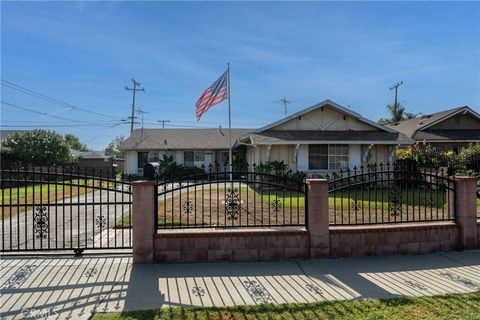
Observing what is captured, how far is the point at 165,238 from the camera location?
227 inches

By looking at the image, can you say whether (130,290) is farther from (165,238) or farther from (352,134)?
(352,134)

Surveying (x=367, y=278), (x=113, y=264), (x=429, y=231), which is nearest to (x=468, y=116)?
(x=429, y=231)

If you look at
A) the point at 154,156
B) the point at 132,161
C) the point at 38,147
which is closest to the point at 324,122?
the point at 154,156

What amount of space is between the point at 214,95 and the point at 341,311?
1538cm

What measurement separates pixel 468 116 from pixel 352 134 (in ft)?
56.4

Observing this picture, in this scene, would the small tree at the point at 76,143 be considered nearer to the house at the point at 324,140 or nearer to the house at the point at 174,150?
the house at the point at 174,150

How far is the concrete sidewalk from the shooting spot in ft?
14.0

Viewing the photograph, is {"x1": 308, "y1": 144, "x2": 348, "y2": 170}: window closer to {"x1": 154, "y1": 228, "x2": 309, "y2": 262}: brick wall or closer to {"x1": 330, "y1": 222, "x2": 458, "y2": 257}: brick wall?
{"x1": 330, "y1": 222, "x2": 458, "y2": 257}: brick wall

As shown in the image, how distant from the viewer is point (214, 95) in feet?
59.8

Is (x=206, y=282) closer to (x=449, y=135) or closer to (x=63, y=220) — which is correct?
(x=63, y=220)

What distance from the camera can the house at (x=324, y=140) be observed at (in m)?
18.6

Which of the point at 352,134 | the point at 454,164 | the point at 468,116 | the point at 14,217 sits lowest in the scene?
the point at 14,217

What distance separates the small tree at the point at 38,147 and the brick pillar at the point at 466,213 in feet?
110

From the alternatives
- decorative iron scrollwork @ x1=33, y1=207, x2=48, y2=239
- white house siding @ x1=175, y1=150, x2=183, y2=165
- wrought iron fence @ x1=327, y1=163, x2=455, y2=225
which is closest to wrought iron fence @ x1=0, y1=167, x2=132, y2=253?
decorative iron scrollwork @ x1=33, y1=207, x2=48, y2=239
